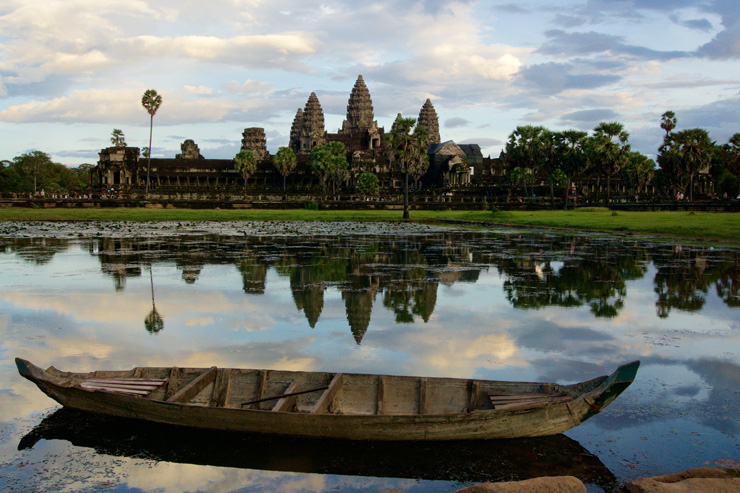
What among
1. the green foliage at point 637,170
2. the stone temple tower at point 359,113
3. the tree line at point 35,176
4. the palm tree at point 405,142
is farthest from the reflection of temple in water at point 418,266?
the stone temple tower at point 359,113

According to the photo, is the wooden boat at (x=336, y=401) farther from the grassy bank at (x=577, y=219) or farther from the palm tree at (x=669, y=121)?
the palm tree at (x=669, y=121)

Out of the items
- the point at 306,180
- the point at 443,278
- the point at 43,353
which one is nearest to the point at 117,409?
the point at 43,353

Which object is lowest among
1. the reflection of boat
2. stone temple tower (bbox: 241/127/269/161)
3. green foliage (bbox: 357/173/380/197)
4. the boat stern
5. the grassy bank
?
the reflection of boat

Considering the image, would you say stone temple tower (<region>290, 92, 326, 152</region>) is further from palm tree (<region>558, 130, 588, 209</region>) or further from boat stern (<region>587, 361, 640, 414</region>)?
boat stern (<region>587, 361, 640, 414</region>)

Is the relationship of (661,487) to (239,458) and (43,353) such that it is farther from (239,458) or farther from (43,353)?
(43,353)

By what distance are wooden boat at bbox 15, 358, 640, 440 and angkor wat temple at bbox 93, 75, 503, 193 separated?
80847mm

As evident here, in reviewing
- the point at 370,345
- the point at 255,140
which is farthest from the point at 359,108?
the point at 370,345

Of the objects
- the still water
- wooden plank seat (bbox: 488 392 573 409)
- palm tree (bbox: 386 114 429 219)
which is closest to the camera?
the still water

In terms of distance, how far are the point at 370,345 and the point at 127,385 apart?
4066 millimetres

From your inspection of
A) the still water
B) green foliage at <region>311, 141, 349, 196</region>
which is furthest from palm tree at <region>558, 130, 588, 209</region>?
the still water

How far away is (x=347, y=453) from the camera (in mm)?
6352

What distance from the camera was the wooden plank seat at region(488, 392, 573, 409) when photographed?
21.8 ft

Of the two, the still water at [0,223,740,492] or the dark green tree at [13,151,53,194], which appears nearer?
the still water at [0,223,740,492]

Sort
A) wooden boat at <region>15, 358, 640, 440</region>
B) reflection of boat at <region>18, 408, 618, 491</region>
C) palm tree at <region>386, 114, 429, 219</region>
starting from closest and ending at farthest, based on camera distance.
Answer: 1. reflection of boat at <region>18, 408, 618, 491</region>
2. wooden boat at <region>15, 358, 640, 440</region>
3. palm tree at <region>386, 114, 429, 219</region>
